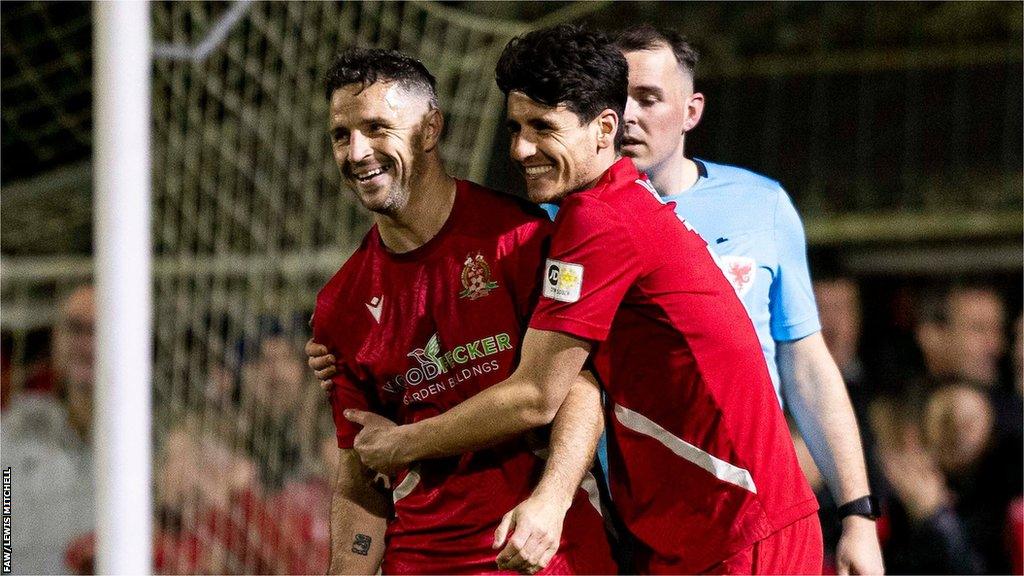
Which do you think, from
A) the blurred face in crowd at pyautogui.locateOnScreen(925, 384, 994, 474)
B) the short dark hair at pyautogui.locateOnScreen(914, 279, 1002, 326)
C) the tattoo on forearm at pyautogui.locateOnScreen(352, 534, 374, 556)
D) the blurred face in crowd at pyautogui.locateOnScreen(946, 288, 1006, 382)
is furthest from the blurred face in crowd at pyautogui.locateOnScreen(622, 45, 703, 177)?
the short dark hair at pyautogui.locateOnScreen(914, 279, 1002, 326)

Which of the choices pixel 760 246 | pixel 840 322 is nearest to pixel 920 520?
pixel 840 322

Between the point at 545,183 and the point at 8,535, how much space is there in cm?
176

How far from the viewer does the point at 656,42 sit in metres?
2.72

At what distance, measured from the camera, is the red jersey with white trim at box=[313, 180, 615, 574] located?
2.39 m

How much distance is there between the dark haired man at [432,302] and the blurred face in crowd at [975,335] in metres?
3.45

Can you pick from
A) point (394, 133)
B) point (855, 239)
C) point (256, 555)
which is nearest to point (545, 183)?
point (394, 133)

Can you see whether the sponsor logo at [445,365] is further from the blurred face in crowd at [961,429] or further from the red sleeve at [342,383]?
the blurred face in crowd at [961,429]

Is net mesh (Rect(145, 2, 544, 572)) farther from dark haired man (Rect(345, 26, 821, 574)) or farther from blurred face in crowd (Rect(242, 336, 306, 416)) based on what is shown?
dark haired man (Rect(345, 26, 821, 574))

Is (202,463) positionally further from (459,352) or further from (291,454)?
(459,352)

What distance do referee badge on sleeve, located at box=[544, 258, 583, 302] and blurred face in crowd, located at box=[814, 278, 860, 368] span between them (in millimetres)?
3458

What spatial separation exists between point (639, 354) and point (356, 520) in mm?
716

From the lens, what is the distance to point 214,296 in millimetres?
5699

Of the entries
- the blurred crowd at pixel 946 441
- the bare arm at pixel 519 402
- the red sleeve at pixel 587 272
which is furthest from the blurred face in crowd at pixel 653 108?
the blurred crowd at pixel 946 441

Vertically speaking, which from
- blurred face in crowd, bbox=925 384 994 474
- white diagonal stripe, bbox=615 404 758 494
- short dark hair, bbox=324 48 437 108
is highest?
short dark hair, bbox=324 48 437 108
